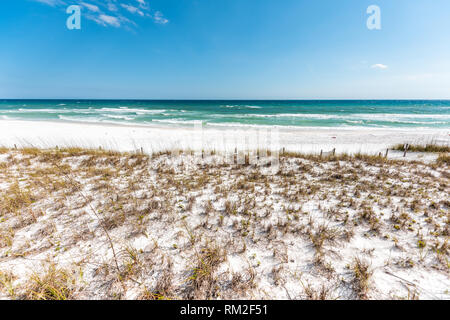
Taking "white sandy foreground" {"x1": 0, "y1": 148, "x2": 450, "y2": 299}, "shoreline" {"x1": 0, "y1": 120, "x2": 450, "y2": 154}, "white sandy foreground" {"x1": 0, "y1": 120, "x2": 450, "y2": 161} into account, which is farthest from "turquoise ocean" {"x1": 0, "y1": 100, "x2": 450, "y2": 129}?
"white sandy foreground" {"x1": 0, "y1": 148, "x2": 450, "y2": 299}

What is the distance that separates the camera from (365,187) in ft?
18.5

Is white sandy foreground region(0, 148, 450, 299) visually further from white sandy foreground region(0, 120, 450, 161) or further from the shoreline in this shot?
the shoreline

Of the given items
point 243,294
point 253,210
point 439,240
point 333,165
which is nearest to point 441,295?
point 439,240

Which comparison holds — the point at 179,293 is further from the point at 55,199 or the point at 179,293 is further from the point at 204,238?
the point at 55,199

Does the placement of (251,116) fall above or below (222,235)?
above

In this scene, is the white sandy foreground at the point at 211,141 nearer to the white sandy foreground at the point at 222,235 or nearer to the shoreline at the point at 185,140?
the shoreline at the point at 185,140

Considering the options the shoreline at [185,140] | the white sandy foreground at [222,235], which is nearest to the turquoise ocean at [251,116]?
the shoreline at [185,140]

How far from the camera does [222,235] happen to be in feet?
11.7

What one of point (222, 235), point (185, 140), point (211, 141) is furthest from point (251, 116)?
point (222, 235)

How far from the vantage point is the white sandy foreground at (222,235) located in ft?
8.34

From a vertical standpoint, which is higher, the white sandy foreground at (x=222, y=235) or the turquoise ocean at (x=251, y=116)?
the turquoise ocean at (x=251, y=116)

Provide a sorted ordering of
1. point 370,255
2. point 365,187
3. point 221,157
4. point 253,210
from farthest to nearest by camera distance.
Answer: point 221,157 < point 365,187 < point 253,210 < point 370,255

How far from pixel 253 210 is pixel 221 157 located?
4.68m

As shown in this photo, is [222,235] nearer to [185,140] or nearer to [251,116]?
[185,140]
